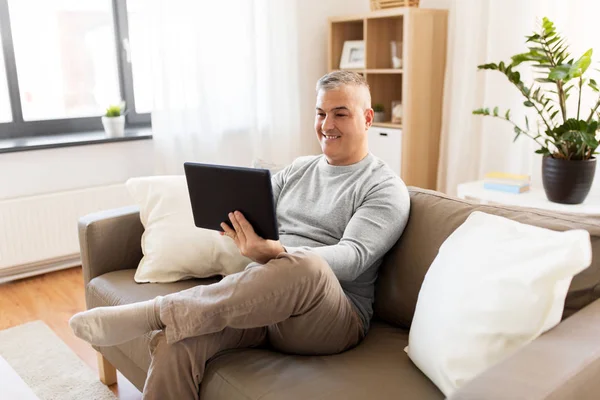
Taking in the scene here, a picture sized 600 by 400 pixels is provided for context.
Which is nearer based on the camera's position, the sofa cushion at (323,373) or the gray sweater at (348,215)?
the sofa cushion at (323,373)

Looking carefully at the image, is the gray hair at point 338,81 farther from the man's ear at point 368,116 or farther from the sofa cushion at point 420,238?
the sofa cushion at point 420,238

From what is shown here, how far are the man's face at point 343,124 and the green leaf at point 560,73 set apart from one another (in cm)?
89

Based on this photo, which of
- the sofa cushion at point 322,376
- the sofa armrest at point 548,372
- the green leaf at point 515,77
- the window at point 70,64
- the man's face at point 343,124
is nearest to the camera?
the sofa armrest at point 548,372

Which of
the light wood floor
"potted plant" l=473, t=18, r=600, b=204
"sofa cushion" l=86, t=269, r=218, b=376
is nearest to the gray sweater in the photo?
"sofa cushion" l=86, t=269, r=218, b=376

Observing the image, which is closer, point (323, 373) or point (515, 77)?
point (323, 373)

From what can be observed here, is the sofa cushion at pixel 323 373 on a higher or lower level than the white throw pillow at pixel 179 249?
lower

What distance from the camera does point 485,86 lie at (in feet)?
10.9

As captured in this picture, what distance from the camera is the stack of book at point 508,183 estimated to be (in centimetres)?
259

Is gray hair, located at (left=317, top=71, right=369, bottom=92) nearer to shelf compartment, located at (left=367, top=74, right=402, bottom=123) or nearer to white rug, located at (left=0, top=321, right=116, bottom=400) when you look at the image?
white rug, located at (left=0, top=321, right=116, bottom=400)

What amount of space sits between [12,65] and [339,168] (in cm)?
227

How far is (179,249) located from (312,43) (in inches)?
93.4

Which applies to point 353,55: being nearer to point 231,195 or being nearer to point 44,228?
point 44,228

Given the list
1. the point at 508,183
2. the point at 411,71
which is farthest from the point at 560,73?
the point at 411,71

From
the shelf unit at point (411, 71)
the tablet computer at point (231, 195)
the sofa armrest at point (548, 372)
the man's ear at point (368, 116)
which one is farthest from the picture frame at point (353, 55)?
the sofa armrest at point (548, 372)
